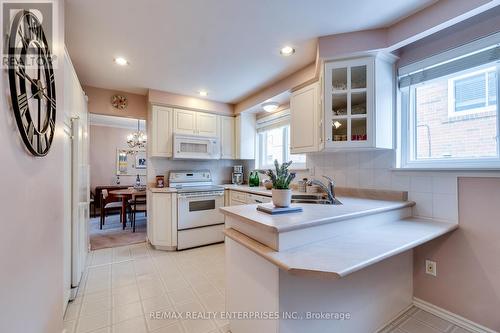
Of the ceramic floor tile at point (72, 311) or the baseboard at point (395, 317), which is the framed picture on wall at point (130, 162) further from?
the baseboard at point (395, 317)

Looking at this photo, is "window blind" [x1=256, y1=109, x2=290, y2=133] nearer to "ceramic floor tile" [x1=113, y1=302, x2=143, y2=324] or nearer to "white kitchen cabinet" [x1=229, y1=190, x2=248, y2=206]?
"white kitchen cabinet" [x1=229, y1=190, x2=248, y2=206]

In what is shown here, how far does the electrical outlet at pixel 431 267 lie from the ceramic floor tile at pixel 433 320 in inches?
12.7

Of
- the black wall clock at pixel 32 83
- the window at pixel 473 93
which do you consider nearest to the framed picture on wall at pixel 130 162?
the black wall clock at pixel 32 83

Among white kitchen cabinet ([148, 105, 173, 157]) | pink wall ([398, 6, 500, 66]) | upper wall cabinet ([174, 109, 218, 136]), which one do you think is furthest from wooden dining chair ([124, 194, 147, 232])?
pink wall ([398, 6, 500, 66])

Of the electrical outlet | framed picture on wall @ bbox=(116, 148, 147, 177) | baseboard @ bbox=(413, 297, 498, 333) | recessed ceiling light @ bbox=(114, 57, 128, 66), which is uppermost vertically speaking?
recessed ceiling light @ bbox=(114, 57, 128, 66)

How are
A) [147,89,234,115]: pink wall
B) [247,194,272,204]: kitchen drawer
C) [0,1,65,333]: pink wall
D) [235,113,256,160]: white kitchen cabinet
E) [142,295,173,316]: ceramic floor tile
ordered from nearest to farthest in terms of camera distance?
1. [0,1,65,333]: pink wall
2. [142,295,173,316]: ceramic floor tile
3. [247,194,272,204]: kitchen drawer
4. [147,89,234,115]: pink wall
5. [235,113,256,160]: white kitchen cabinet

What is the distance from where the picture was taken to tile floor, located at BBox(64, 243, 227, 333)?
1740mm

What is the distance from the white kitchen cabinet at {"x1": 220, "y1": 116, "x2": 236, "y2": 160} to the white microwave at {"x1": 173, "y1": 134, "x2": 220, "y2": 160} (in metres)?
0.16

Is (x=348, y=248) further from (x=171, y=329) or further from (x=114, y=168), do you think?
(x=114, y=168)

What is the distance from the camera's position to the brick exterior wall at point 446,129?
1.67 metres

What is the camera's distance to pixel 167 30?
6.40ft

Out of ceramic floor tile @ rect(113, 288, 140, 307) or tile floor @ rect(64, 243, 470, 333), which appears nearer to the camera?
tile floor @ rect(64, 243, 470, 333)

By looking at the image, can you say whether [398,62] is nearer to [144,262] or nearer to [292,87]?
[292,87]

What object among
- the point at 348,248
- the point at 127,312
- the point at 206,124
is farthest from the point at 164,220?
the point at 348,248
